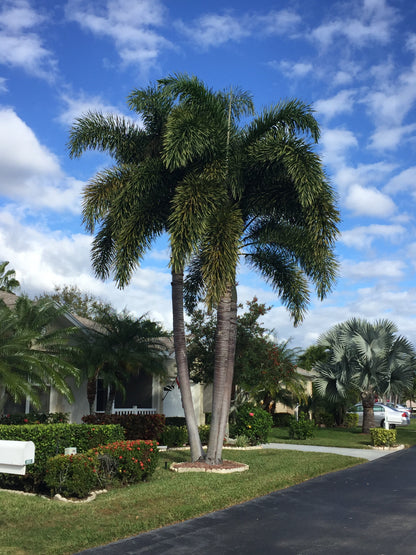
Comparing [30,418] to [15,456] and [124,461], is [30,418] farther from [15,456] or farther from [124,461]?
[15,456]

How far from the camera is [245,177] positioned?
1612 cm

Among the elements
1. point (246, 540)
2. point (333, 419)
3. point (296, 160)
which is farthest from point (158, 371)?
point (333, 419)

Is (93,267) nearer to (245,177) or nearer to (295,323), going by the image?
(245,177)

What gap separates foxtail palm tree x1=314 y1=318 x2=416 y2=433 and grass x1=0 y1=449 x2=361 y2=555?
14.4m

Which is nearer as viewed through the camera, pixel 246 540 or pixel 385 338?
pixel 246 540

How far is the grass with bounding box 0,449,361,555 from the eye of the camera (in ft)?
25.3

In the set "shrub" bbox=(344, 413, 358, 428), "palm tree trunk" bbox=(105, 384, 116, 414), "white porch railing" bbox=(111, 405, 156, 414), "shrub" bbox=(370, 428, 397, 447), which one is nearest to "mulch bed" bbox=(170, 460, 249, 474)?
"palm tree trunk" bbox=(105, 384, 116, 414)

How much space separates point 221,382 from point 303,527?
7.03 meters

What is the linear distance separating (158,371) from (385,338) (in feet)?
45.0

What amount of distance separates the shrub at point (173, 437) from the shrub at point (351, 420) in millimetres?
17896

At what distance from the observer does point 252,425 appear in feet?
72.6

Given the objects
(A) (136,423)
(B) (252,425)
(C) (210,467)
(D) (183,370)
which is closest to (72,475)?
(C) (210,467)

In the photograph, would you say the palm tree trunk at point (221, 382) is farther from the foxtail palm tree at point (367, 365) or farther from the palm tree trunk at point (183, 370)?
the foxtail palm tree at point (367, 365)

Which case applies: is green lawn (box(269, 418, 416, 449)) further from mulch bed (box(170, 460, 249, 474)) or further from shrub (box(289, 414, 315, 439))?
mulch bed (box(170, 460, 249, 474))
